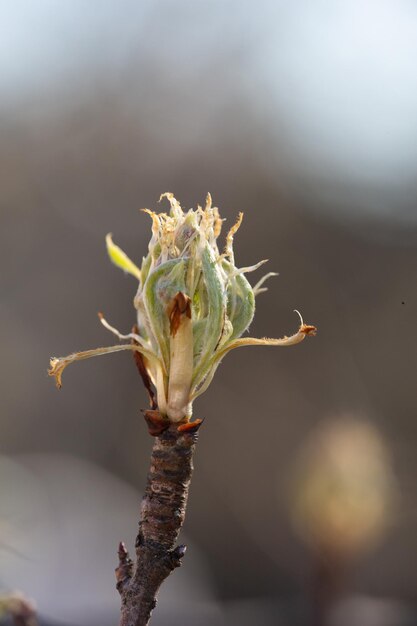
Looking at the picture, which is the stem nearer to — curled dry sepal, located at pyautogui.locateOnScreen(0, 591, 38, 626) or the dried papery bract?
the dried papery bract

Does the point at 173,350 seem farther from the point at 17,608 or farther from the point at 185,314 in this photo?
the point at 17,608

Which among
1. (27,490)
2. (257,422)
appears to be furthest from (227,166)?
(27,490)

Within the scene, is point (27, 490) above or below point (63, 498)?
below

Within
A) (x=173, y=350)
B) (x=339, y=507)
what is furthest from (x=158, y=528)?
(x=339, y=507)

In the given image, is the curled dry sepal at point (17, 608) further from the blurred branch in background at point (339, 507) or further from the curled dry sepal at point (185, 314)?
the blurred branch in background at point (339, 507)

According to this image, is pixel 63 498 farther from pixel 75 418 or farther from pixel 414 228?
pixel 414 228

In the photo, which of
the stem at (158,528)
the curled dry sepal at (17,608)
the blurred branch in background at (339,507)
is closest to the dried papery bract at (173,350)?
the stem at (158,528)
